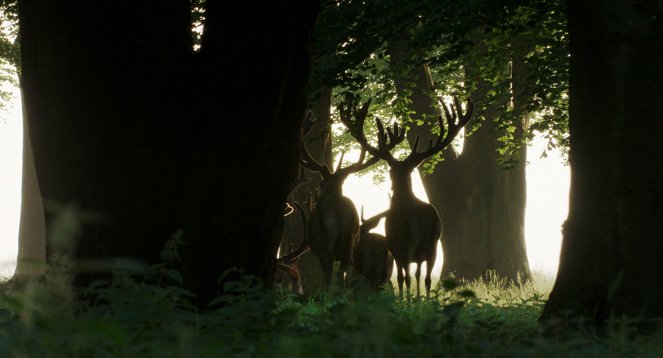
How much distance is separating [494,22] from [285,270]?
452cm

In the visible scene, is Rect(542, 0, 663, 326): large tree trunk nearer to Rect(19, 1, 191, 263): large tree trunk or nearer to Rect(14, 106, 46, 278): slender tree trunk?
Rect(19, 1, 191, 263): large tree trunk

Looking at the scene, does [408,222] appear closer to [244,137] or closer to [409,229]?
[409,229]

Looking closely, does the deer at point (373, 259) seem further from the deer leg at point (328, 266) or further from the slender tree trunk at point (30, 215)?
the slender tree trunk at point (30, 215)

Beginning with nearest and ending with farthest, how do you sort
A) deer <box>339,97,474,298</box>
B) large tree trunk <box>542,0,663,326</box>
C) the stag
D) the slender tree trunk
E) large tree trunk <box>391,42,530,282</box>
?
large tree trunk <box>542,0,663,326</box> → deer <box>339,97,474,298</box> → the stag → large tree trunk <box>391,42,530,282</box> → the slender tree trunk

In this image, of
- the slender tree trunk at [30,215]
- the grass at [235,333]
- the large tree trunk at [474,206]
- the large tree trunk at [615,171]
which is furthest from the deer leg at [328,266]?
the slender tree trunk at [30,215]

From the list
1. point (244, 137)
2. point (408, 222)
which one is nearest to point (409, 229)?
point (408, 222)

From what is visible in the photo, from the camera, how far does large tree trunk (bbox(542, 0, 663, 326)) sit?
6332 millimetres

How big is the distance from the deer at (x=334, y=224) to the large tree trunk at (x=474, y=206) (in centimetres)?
965

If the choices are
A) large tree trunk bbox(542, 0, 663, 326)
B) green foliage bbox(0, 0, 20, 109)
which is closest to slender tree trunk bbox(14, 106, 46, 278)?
green foliage bbox(0, 0, 20, 109)

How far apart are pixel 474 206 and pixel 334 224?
10806 mm

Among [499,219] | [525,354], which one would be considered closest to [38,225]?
[499,219]

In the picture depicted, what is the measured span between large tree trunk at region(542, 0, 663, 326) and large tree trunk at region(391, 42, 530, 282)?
51.0ft

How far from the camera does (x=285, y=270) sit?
45.1 ft

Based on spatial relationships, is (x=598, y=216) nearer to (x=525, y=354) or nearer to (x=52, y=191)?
(x=525, y=354)
